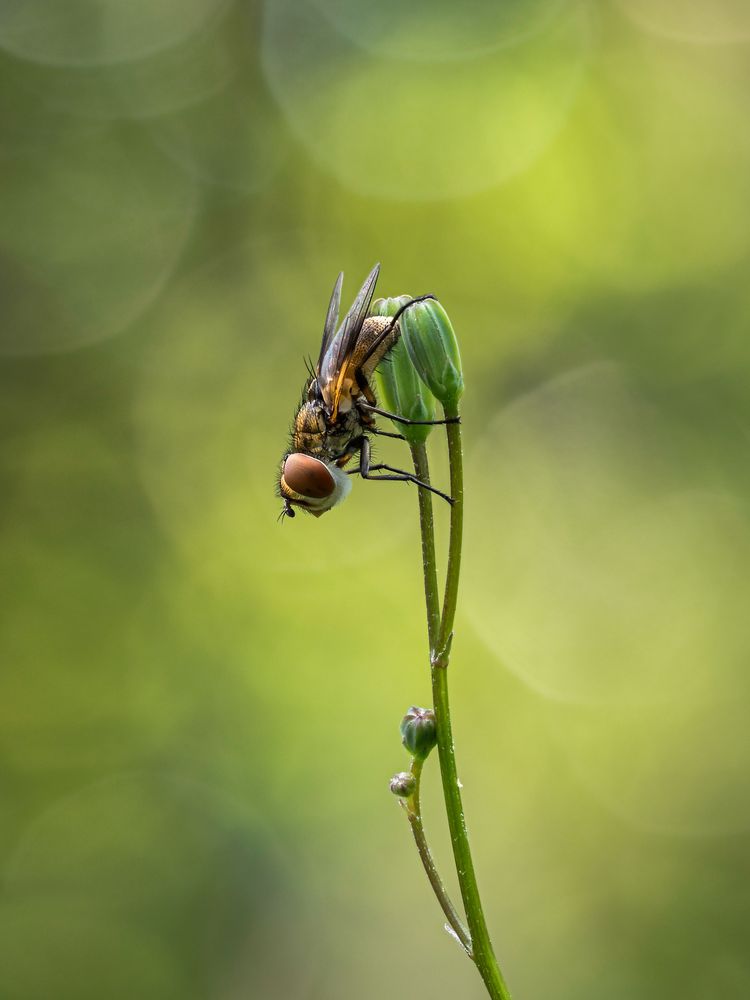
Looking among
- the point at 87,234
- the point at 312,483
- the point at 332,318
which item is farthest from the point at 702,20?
the point at 312,483

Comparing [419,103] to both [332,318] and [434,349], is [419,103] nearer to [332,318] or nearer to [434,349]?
[332,318]

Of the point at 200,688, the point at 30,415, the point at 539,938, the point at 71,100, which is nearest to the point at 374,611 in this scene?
the point at 200,688

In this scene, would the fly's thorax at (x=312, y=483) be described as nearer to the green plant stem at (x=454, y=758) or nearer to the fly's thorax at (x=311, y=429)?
the fly's thorax at (x=311, y=429)

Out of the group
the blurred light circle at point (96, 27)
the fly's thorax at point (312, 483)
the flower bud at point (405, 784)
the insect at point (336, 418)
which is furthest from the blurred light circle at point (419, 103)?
the flower bud at point (405, 784)

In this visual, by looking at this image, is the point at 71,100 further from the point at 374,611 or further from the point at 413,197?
the point at 374,611

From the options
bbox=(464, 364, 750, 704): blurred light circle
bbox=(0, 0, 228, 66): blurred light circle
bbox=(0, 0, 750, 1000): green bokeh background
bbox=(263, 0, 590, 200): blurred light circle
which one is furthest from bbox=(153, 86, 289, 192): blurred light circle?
bbox=(464, 364, 750, 704): blurred light circle
